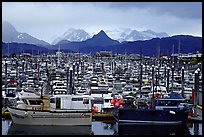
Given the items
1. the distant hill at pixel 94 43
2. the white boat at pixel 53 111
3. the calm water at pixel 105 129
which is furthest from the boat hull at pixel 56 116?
the distant hill at pixel 94 43

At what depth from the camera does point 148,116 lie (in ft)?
40.6

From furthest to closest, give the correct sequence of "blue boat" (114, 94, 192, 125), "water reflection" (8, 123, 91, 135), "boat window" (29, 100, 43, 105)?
"blue boat" (114, 94, 192, 125)
"boat window" (29, 100, 43, 105)
"water reflection" (8, 123, 91, 135)

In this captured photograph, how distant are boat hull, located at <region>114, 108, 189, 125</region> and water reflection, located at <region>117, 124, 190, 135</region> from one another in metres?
0.19

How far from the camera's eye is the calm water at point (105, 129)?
1083 cm

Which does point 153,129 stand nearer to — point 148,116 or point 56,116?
point 148,116

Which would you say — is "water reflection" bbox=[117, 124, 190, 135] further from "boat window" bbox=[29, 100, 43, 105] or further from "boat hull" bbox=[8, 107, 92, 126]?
"boat window" bbox=[29, 100, 43, 105]

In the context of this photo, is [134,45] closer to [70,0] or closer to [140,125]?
[140,125]

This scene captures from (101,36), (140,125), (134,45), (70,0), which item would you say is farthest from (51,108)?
(101,36)

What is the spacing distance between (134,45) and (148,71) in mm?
42388

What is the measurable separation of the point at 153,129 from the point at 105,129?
172cm

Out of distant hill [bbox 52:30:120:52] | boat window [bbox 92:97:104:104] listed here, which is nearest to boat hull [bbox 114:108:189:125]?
boat window [bbox 92:97:104:104]

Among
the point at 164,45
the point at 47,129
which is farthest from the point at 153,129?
the point at 164,45

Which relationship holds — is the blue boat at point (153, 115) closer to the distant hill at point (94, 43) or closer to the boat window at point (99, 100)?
the boat window at point (99, 100)

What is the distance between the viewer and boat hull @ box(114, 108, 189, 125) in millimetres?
12273
